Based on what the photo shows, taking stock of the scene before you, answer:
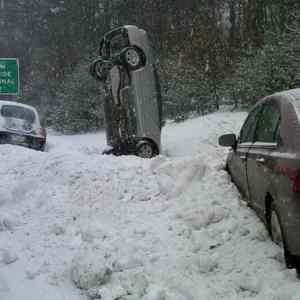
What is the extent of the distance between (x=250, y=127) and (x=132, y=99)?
5.96m

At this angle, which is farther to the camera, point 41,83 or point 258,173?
point 41,83

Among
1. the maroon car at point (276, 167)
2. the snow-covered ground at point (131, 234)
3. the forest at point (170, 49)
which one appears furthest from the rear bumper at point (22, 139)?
the maroon car at point (276, 167)

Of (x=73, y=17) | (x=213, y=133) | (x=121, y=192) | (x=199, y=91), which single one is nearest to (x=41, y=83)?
(x=73, y=17)

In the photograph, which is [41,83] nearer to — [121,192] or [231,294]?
[121,192]

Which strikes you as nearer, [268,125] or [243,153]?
[268,125]

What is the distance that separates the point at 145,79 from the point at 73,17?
60.1 ft

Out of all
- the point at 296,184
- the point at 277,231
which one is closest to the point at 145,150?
the point at 277,231

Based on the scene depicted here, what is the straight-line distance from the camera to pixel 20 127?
13.0 m

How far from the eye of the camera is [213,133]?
14781 mm

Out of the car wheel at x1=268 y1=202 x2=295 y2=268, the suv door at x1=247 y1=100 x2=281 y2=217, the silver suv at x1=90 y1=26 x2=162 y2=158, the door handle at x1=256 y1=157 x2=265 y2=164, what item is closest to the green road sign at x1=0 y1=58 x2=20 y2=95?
the silver suv at x1=90 y1=26 x2=162 y2=158

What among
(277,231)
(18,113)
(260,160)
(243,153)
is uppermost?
(260,160)

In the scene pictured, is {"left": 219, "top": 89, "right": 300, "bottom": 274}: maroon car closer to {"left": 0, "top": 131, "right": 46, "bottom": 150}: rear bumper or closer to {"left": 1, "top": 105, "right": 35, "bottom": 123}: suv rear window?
{"left": 0, "top": 131, "right": 46, "bottom": 150}: rear bumper

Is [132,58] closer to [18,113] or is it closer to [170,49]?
[18,113]

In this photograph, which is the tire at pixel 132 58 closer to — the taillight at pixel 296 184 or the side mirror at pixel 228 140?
the side mirror at pixel 228 140
